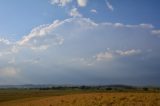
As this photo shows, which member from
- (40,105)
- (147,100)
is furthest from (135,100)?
(40,105)

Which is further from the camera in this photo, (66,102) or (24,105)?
(24,105)

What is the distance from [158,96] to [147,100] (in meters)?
1.71

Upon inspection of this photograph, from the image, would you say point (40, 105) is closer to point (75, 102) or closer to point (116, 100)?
point (75, 102)

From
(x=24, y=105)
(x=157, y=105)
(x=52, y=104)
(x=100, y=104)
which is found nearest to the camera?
(x=157, y=105)

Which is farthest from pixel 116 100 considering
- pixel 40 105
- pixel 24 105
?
pixel 24 105

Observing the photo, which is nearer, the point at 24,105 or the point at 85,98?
the point at 85,98

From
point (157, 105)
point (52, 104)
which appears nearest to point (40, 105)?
point (52, 104)

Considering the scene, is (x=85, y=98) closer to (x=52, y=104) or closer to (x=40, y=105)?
(x=52, y=104)

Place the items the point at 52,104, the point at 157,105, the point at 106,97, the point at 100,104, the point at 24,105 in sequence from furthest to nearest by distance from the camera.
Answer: the point at 24,105 < the point at 52,104 < the point at 106,97 < the point at 100,104 < the point at 157,105

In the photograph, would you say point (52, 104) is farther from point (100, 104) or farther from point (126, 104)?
point (126, 104)

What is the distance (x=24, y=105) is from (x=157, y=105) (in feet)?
57.9

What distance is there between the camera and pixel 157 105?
25.8 metres

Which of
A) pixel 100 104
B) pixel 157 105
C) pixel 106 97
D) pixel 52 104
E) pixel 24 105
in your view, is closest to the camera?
pixel 157 105

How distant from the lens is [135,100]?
27.3 m
